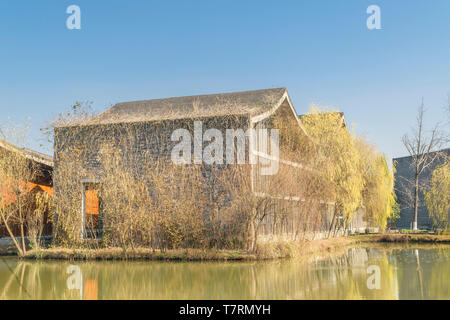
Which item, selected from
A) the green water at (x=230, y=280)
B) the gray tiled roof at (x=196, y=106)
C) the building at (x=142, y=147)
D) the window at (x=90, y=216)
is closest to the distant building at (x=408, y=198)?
the gray tiled roof at (x=196, y=106)

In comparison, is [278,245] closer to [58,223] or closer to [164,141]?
[164,141]

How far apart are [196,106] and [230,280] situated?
782 centimetres

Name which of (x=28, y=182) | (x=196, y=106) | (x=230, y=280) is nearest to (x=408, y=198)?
(x=196, y=106)

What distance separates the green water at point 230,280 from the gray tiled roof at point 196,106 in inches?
197

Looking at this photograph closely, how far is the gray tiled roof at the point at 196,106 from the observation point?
15484mm

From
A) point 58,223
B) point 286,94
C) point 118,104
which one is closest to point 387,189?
point 286,94

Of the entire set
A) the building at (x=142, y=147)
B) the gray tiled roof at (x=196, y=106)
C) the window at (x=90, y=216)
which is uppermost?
the gray tiled roof at (x=196, y=106)

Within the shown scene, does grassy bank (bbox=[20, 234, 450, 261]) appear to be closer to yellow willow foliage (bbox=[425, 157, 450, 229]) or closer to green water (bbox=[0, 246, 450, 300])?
green water (bbox=[0, 246, 450, 300])

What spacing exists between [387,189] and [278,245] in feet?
34.7

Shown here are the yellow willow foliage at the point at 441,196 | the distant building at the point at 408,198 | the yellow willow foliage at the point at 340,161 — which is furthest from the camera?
the distant building at the point at 408,198

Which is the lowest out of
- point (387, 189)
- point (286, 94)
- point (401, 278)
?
point (401, 278)

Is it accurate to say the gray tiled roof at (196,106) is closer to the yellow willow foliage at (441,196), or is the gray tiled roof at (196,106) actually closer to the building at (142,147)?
the building at (142,147)

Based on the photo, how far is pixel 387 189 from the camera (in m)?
22.6

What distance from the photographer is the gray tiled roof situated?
15.5 metres
